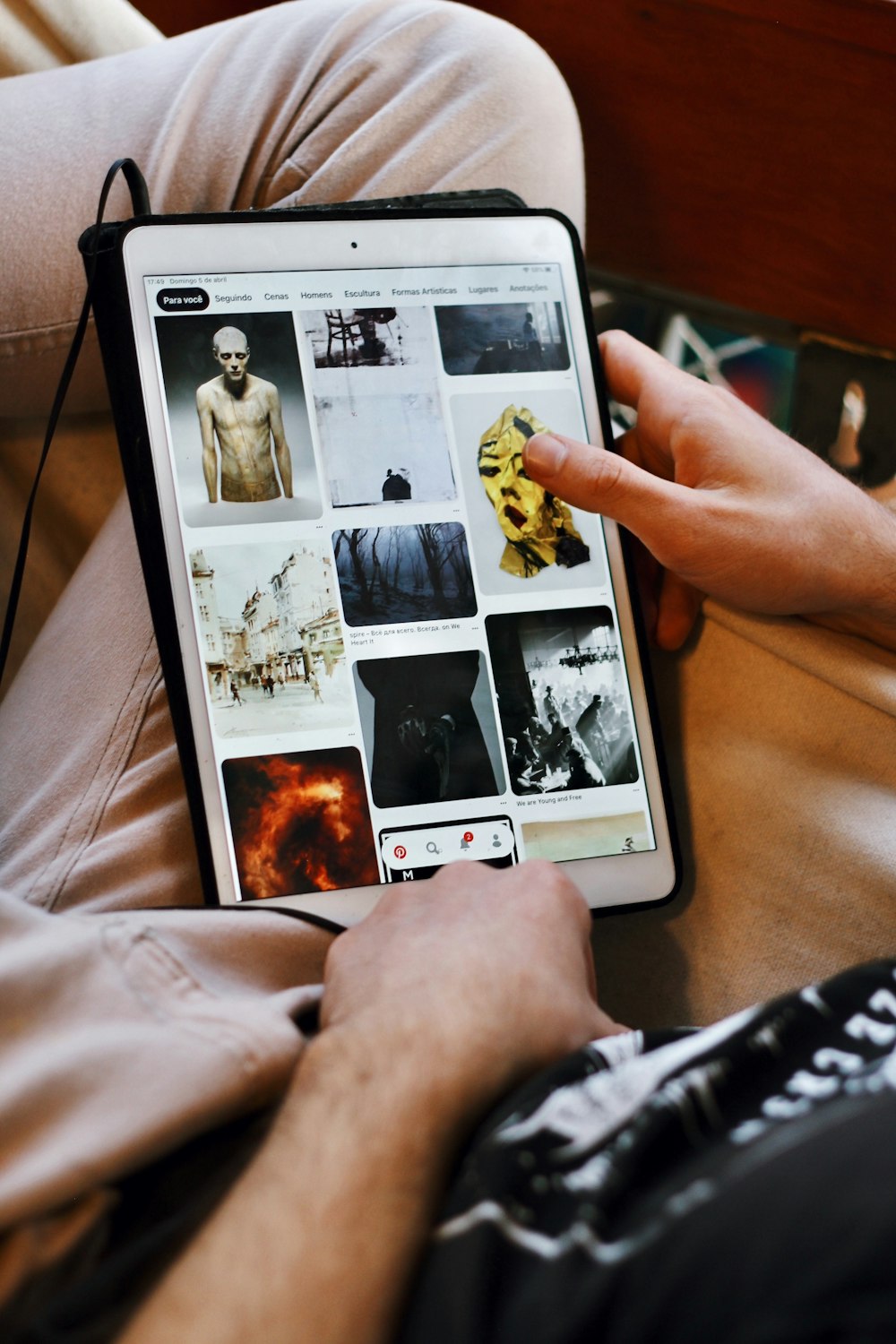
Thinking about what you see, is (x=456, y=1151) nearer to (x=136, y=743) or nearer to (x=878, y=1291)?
(x=878, y=1291)

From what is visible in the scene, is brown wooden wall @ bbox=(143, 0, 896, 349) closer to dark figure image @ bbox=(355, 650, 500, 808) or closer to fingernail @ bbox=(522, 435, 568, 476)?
fingernail @ bbox=(522, 435, 568, 476)

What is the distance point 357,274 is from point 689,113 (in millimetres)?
382

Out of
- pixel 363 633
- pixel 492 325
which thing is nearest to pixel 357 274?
pixel 492 325

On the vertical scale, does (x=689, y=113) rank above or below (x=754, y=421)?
above

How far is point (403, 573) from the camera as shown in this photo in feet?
1.79

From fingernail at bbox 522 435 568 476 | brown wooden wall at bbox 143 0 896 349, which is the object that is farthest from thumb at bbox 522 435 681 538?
brown wooden wall at bbox 143 0 896 349

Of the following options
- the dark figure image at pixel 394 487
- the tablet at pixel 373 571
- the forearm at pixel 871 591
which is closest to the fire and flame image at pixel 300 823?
the tablet at pixel 373 571

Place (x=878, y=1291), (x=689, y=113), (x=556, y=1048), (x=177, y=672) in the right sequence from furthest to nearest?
(x=689, y=113) < (x=177, y=672) < (x=556, y=1048) < (x=878, y=1291)

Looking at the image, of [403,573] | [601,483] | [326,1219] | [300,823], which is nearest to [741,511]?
[601,483]

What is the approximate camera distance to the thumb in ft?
1.76

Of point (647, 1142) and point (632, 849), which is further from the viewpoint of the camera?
point (632, 849)

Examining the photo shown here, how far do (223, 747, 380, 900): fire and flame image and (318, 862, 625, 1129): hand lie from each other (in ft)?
0.20

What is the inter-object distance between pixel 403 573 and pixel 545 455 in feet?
0.34

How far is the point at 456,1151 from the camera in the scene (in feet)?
1.19
